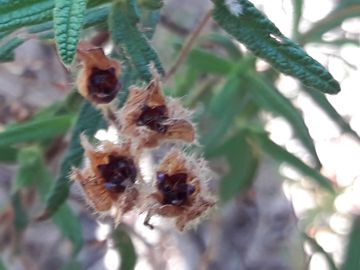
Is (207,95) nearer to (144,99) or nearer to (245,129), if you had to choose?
(245,129)

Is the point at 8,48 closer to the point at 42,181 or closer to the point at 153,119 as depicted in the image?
the point at 153,119

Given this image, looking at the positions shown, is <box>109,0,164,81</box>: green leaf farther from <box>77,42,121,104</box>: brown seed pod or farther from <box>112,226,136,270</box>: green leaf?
<box>112,226,136,270</box>: green leaf

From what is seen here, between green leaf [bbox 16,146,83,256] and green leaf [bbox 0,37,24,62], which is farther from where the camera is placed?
green leaf [bbox 16,146,83,256]

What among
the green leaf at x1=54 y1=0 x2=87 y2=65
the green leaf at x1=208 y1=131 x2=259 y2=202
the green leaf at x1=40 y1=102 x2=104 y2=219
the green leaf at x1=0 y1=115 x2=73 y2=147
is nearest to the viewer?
the green leaf at x1=54 y1=0 x2=87 y2=65

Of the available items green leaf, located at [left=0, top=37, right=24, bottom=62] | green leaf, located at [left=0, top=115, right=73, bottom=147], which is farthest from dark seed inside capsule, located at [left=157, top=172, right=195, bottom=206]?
green leaf, located at [left=0, top=115, right=73, bottom=147]

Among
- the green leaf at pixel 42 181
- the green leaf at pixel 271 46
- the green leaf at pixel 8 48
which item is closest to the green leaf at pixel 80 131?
the green leaf at pixel 8 48

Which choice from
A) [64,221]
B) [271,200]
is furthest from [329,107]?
[271,200]

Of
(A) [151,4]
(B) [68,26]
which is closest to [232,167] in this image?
(A) [151,4]
